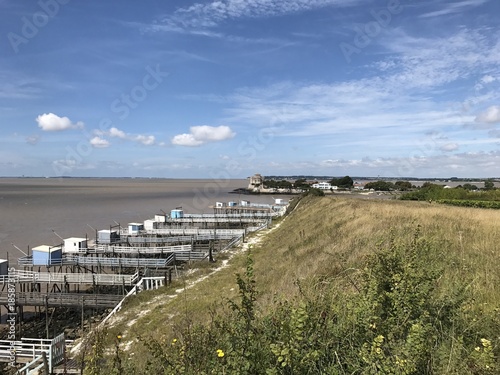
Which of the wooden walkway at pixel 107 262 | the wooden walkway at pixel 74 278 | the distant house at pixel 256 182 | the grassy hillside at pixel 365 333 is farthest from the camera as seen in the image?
the distant house at pixel 256 182

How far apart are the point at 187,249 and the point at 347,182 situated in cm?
8768

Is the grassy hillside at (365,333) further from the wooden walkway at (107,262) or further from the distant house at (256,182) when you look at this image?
the distant house at (256,182)

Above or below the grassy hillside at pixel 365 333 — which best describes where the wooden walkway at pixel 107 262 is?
below

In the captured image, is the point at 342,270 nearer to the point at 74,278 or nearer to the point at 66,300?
the point at 66,300

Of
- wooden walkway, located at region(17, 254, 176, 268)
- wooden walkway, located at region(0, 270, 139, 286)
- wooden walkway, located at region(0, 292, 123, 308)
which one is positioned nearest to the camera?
wooden walkway, located at region(0, 292, 123, 308)

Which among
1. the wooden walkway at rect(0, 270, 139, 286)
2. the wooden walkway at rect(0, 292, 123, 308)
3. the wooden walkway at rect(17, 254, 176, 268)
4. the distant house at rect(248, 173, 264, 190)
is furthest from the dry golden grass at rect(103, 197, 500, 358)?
the distant house at rect(248, 173, 264, 190)

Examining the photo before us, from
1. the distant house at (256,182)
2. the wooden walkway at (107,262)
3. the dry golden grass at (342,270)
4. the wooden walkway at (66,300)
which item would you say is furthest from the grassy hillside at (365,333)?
the distant house at (256,182)

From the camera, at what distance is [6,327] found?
1930 cm

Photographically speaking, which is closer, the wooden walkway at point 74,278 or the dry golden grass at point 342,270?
the dry golden grass at point 342,270

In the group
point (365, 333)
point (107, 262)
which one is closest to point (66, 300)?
point (107, 262)

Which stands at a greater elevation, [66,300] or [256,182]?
[256,182]

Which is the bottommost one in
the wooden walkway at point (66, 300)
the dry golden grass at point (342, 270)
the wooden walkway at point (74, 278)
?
the wooden walkway at point (66, 300)

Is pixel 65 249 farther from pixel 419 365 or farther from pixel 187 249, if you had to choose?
pixel 419 365

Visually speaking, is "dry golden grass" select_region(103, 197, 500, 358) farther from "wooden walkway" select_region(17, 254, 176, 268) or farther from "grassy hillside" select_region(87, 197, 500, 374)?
"wooden walkway" select_region(17, 254, 176, 268)
